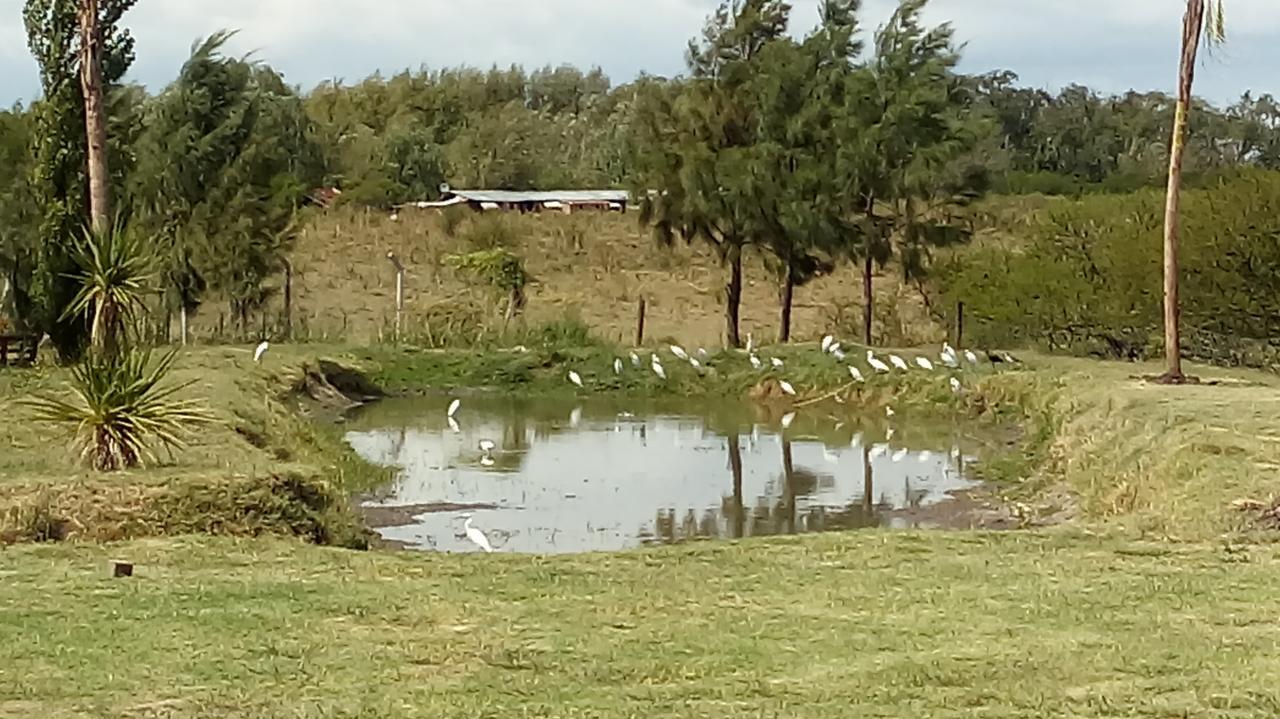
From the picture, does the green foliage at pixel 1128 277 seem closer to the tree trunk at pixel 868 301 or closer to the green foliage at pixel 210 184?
the tree trunk at pixel 868 301

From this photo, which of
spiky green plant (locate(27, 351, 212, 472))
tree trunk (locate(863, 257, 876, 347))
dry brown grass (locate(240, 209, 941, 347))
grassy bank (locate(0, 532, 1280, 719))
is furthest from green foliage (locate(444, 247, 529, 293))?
grassy bank (locate(0, 532, 1280, 719))

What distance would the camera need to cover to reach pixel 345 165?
187 feet

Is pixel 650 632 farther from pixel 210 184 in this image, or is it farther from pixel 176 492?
pixel 210 184

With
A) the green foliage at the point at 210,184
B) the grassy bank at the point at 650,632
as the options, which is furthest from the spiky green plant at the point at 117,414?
the green foliage at the point at 210,184

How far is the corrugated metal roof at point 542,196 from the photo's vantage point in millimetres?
56281

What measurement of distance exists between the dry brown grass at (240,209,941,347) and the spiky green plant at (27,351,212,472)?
17303 mm

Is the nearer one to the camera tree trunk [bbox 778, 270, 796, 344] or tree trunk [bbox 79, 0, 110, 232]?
tree trunk [bbox 79, 0, 110, 232]

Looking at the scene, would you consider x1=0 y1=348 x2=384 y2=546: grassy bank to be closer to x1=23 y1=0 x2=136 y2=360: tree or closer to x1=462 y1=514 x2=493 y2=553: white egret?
x1=462 y1=514 x2=493 y2=553: white egret

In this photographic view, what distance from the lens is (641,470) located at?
57.3 feet

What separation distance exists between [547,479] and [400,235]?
91.1ft

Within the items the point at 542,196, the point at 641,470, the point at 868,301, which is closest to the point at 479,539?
the point at 641,470

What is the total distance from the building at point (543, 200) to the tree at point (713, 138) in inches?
910

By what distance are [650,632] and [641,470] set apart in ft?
33.9

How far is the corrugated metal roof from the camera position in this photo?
56.3m
